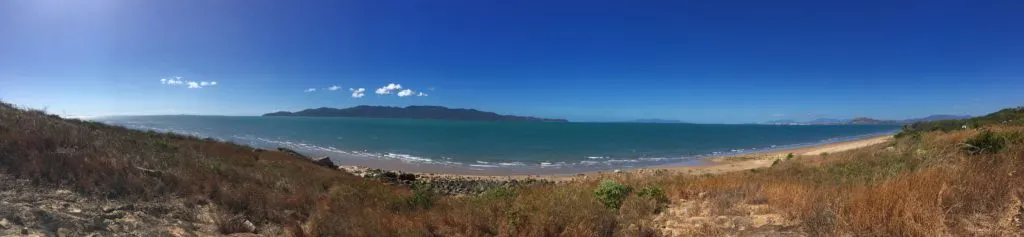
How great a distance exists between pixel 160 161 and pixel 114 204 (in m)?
4.42

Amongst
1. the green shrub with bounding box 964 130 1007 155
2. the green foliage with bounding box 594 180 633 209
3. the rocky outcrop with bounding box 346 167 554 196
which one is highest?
the green shrub with bounding box 964 130 1007 155

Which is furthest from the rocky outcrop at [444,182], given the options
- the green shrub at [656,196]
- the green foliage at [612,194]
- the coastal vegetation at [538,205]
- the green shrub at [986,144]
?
the green shrub at [986,144]

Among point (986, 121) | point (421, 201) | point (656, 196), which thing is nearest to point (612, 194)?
point (656, 196)

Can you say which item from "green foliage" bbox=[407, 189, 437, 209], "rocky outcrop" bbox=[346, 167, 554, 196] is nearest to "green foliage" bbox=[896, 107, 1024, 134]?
"rocky outcrop" bbox=[346, 167, 554, 196]

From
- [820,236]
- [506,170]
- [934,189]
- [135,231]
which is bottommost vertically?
[506,170]

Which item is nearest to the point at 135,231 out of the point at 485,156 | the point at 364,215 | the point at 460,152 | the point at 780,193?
the point at 364,215

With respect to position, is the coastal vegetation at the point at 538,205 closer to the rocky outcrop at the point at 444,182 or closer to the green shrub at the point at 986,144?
the green shrub at the point at 986,144

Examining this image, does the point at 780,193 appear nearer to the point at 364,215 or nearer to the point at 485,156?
the point at 364,215

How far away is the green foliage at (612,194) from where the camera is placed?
Result: 7088mm

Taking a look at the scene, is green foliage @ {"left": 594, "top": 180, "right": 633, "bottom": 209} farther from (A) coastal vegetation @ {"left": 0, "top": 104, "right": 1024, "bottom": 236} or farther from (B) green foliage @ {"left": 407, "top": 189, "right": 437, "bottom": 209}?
(B) green foliage @ {"left": 407, "top": 189, "right": 437, "bottom": 209}

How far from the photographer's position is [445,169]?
110 feet

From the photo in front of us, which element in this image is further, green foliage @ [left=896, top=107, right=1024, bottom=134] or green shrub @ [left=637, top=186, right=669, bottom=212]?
green foliage @ [left=896, top=107, right=1024, bottom=134]

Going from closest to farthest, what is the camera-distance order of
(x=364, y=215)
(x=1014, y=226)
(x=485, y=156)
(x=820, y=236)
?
(x=1014, y=226) → (x=820, y=236) → (x=364, y=215) → (x=485, y=156)

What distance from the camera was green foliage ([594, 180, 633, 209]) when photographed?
23.3ft
